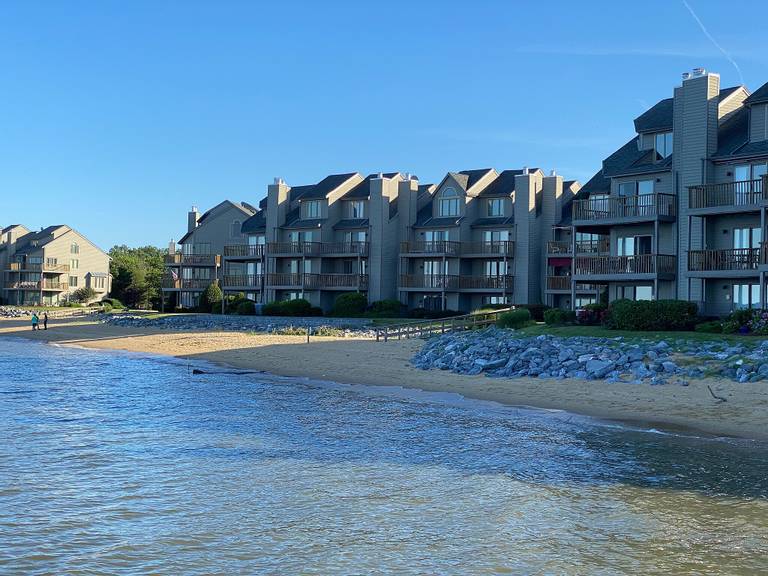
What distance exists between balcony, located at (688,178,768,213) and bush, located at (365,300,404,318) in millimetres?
26957

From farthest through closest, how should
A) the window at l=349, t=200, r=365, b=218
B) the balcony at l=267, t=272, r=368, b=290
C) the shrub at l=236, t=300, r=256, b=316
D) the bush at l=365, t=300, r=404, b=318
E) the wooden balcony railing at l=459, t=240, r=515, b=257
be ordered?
1. the window at l=349, t=200, r=365, b=218
2. the shrub at l=236, t=300, r=256, b=316
3. the balcony at l=267, t=272, r=368, b=290
4. the wooden balcony railing at l=459, t=240, r=515, b=257
5. the bush at l=365, t=300, r=404, b=318

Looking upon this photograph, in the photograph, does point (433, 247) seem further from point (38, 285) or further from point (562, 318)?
point (38, 285)

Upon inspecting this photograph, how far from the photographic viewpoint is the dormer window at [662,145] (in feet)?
147

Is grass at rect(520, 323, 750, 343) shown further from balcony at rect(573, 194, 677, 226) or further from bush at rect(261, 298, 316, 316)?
bush at rect(261, 298, 316, 316)

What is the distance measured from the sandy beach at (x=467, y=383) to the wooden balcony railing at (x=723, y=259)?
14.4 metres

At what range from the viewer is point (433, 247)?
2623 inches

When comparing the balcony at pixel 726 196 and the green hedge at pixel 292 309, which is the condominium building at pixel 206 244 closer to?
the green hedge at pixel 292 309

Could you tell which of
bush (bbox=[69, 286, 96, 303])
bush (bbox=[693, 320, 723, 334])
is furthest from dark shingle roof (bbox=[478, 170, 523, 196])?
bush (bbox=[69, 286, 96, 303])

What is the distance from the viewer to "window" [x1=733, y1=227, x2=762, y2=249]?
1542 inches

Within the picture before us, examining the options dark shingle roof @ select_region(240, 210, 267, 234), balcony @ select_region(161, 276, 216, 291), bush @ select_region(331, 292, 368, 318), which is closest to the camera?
bush @ select_region(331, 292, 368, 318)

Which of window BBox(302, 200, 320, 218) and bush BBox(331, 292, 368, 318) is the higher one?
window BBox(302, 200, 320, 218)

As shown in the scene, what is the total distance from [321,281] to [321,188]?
10.8 m

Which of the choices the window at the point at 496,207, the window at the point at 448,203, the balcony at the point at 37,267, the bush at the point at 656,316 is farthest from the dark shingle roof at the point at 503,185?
the balcony at the point at 37,267

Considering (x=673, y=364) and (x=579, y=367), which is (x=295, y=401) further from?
(x=673, y=364)
